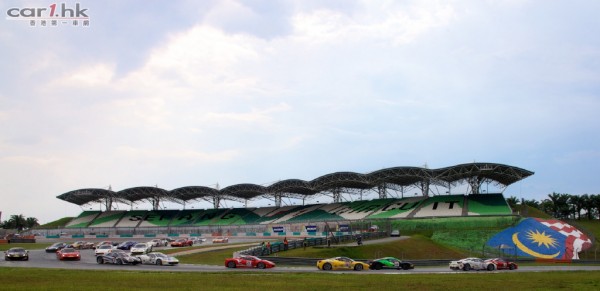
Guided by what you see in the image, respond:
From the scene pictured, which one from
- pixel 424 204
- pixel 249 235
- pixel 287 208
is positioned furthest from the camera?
pixel 287 208

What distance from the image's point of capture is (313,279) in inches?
1276

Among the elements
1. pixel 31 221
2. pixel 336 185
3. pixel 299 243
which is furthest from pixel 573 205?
pixel 31 221

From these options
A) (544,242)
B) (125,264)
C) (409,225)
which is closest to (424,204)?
(409,225)

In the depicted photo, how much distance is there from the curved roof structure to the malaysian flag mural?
20934 millimetres

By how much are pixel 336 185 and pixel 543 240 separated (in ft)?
180

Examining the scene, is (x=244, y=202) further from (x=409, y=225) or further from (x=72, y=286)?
(x=72, y=286)

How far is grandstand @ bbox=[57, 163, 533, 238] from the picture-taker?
99.1 metres

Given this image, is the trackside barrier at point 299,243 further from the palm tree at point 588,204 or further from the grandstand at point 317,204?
the palm tree at point 588,204

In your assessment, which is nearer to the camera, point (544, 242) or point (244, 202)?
point (544, 242)

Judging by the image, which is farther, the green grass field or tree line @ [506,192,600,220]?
tree line @ [506,192,600,220]

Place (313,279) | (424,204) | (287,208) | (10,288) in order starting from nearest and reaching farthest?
(10,288), (313,279), (424,204), (287,208)

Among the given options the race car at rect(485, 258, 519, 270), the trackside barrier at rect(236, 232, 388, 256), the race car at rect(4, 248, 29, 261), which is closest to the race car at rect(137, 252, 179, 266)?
the trackside barrier at rect(236, 232, 388, 256)

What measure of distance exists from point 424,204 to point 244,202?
163ft

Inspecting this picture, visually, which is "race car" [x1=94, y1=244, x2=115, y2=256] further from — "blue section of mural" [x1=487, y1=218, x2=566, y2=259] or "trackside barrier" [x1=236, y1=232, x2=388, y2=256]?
"blue section of mural" [x1=487, y1=218, x2=566, y2=259]
